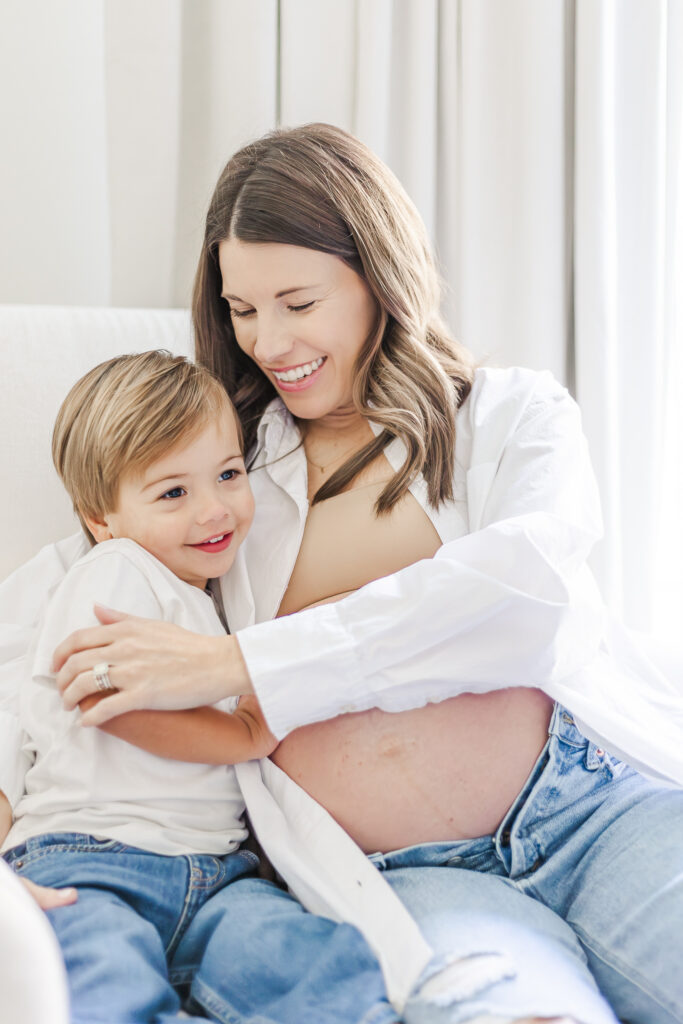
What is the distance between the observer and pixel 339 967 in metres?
0.83

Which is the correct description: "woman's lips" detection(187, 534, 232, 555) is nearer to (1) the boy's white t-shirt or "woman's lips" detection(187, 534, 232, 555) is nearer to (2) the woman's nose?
(1) the boy's white t-shirt

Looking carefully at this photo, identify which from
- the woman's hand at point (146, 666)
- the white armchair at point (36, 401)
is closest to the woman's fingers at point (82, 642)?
the woman's hand at point (146, 666)

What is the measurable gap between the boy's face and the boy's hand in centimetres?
18

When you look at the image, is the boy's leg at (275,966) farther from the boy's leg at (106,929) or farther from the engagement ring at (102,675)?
the engagement ring at (102,675)

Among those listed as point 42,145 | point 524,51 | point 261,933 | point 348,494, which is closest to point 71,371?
point 348,494

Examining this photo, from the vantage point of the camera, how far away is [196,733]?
1.02 m

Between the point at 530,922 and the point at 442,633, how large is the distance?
293 millimetres

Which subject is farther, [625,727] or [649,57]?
[649,57]

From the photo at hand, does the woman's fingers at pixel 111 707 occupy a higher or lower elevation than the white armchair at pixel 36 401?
lower

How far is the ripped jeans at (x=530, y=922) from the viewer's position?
2.66ft

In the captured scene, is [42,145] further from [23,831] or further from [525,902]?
[525,902]

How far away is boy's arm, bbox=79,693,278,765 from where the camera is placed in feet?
3.28

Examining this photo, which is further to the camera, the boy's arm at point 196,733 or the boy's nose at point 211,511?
the boy's nose at point 211,511

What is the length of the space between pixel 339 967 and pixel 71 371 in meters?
0.96
